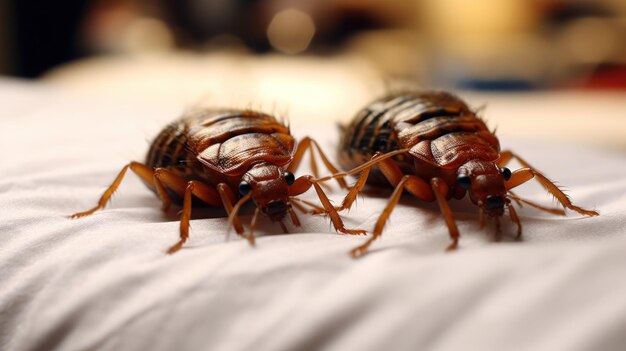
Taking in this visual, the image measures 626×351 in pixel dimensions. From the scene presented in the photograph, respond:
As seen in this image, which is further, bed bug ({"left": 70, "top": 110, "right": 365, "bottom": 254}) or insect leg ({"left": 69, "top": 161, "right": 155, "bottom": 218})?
insect leg ({"left": 69, "top": 161, "right": 155, "bottom": 218})

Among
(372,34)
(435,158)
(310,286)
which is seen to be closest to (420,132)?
(435,158)

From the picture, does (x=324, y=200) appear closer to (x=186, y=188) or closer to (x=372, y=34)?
(x=186, y=188)

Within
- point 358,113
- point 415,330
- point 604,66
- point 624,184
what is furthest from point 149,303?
point 604,66

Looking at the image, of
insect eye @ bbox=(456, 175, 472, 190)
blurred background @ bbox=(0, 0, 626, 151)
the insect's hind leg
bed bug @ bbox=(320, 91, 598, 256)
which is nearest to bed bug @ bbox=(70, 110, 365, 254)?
bed bug @ bbox=(320, 91, 598, 256)

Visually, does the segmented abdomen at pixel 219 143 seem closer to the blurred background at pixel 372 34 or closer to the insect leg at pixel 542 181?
the insect leg at pixel 542 181

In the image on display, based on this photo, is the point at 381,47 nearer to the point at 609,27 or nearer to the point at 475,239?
the point at 609,27

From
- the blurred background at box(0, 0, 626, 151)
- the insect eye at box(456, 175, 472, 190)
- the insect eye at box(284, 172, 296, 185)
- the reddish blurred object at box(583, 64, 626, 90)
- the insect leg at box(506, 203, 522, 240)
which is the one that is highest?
the insect eye at box(284, 172, 296, 185)

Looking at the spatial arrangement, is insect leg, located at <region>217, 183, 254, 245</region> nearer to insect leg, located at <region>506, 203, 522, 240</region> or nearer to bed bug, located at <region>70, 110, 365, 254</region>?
bed bug, located at <region>70, 110, 365, 254</region>
